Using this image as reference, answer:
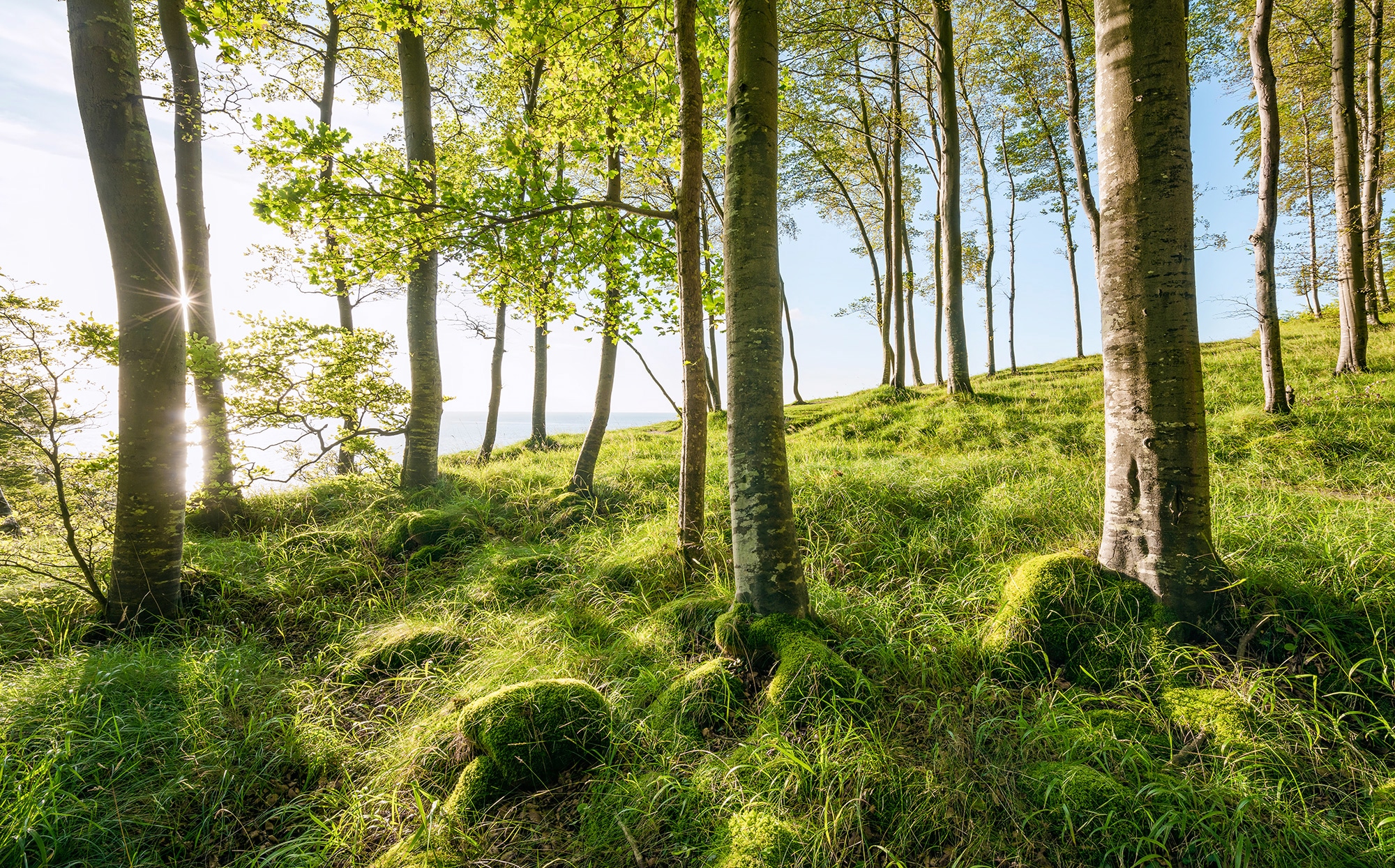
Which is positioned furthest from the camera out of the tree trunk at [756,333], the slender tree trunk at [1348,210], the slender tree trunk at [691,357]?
the slender tree trunk at [1348,210]

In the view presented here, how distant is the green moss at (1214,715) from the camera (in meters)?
1.99

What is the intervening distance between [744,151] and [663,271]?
2146mm

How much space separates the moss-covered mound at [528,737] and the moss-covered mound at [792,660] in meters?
0.86

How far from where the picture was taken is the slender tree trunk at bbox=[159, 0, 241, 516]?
5871 millimetres

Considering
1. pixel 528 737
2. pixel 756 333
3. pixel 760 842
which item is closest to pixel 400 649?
pixel 528 737

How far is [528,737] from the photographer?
2426mm

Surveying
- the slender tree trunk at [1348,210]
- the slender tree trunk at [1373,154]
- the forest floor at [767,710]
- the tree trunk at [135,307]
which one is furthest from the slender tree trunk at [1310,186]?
the tree trunk at [135,307]

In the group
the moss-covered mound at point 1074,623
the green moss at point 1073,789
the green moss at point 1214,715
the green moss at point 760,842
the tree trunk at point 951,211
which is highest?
the tree trunk at point 951,211

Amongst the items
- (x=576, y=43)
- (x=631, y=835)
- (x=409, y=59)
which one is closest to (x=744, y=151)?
(x=576, y=43)

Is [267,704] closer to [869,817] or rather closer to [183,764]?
[183,764]

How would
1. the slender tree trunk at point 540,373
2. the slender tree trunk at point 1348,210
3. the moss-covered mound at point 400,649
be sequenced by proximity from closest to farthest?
the moss-covered mound at point 400,649
the slender tree trunk at point 1348,210
the slender tree trunk at point 540,373

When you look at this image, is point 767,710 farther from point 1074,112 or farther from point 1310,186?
point 1310,186

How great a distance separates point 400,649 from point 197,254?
21.6 feet

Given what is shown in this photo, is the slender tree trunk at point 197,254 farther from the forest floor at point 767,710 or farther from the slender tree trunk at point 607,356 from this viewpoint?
the slender tree trunk at point 607,356
